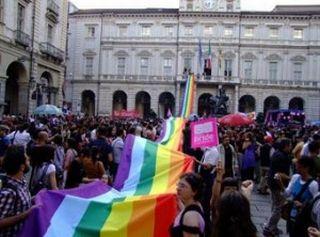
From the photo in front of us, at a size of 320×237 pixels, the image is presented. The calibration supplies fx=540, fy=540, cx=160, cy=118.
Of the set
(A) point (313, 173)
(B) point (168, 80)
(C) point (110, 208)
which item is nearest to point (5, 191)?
(C) point (110, 208)

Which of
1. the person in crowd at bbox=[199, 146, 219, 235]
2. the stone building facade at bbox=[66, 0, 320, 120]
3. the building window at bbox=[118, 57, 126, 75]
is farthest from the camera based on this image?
the building window at bbox=[118, 57, 126, 75]

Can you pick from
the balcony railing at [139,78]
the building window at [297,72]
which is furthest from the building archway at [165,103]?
the building window at [297,72]

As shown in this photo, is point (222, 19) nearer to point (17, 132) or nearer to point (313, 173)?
point (17, 132)

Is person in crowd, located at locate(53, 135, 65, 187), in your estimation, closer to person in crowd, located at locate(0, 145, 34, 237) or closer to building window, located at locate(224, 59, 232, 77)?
person in crowd, located at locate(0, 145, 34, 237)

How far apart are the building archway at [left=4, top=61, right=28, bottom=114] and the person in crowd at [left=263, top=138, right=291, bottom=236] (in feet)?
80.1

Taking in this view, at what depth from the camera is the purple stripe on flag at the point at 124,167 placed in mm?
7309

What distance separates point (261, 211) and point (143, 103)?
53188 mm

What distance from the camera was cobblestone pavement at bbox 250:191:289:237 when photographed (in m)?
9.85

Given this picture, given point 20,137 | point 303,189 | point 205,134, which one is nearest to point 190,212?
point 303,189

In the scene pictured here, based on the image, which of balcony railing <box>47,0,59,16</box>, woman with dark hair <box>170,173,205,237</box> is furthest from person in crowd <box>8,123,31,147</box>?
balcony railing <box>47,0,59,16</box>

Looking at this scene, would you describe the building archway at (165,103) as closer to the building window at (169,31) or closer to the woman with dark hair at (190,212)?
the building window at (169,31)

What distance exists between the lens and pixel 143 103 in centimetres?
6425

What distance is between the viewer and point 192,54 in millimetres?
61562

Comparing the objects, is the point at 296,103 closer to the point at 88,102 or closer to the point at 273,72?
the point at 273,72
